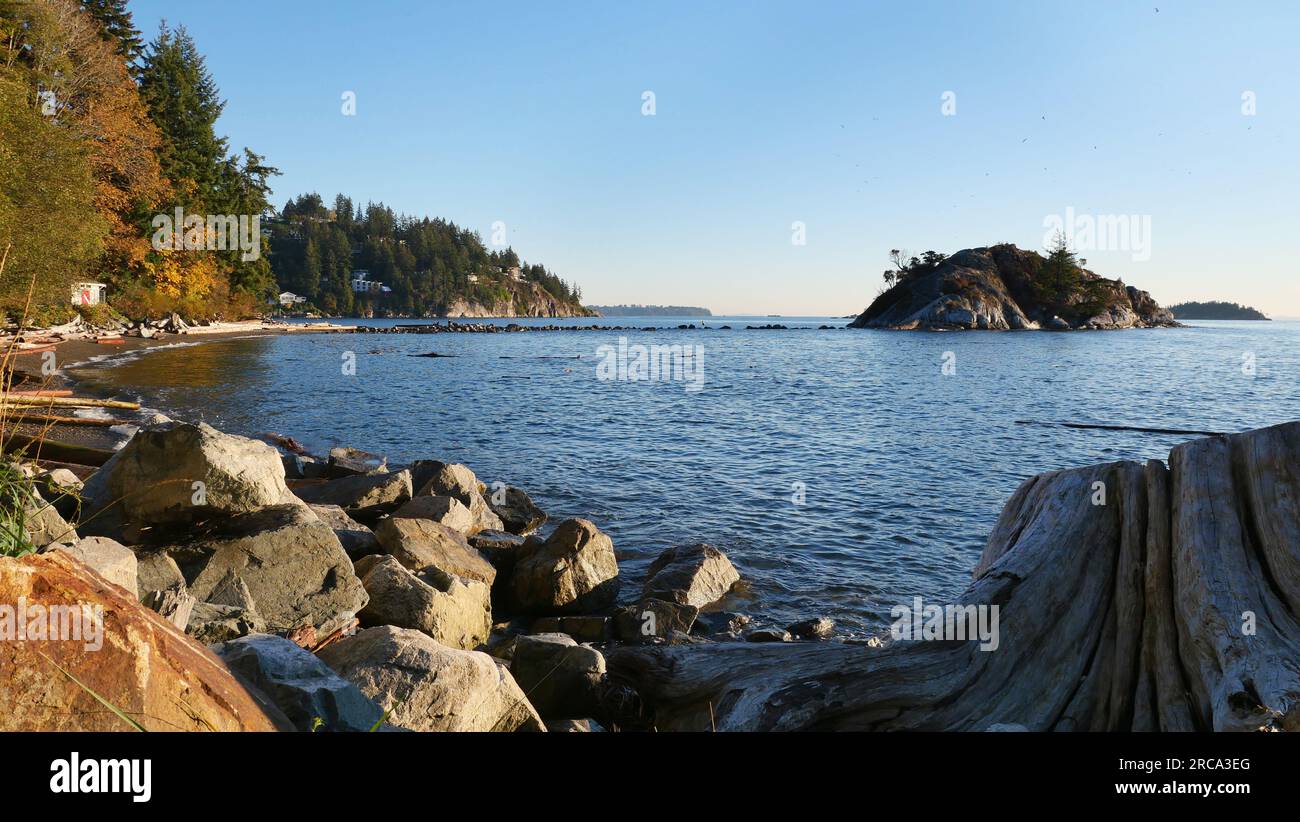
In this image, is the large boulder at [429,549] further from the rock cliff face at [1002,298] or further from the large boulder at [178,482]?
the rock cliff face at [1002,298]

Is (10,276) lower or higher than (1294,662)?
higher

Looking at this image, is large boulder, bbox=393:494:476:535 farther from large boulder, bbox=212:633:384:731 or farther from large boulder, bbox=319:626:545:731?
large boulder, bbox=212:633:384:731

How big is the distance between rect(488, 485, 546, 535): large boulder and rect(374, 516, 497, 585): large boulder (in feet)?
13.7

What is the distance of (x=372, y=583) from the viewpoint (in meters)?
9.16

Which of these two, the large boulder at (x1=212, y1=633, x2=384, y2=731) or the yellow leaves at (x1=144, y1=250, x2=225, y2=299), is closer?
the large boulder at (x1=212, y1=633, x2=384, y2=731)

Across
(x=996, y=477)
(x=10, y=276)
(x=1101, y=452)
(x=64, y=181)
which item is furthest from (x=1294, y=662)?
(x=64, y=181)

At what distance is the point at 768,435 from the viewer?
30266mm

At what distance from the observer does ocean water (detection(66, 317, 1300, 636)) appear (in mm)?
14867

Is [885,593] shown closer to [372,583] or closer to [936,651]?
[936,651]

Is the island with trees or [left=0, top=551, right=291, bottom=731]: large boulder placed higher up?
the island with trees

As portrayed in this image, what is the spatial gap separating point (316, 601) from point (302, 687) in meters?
4.76

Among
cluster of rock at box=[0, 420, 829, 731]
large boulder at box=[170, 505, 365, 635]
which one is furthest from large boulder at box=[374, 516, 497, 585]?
large boulder at box=[170, 505, 365, 635]

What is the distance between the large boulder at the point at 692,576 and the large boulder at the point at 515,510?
4.14 metres
